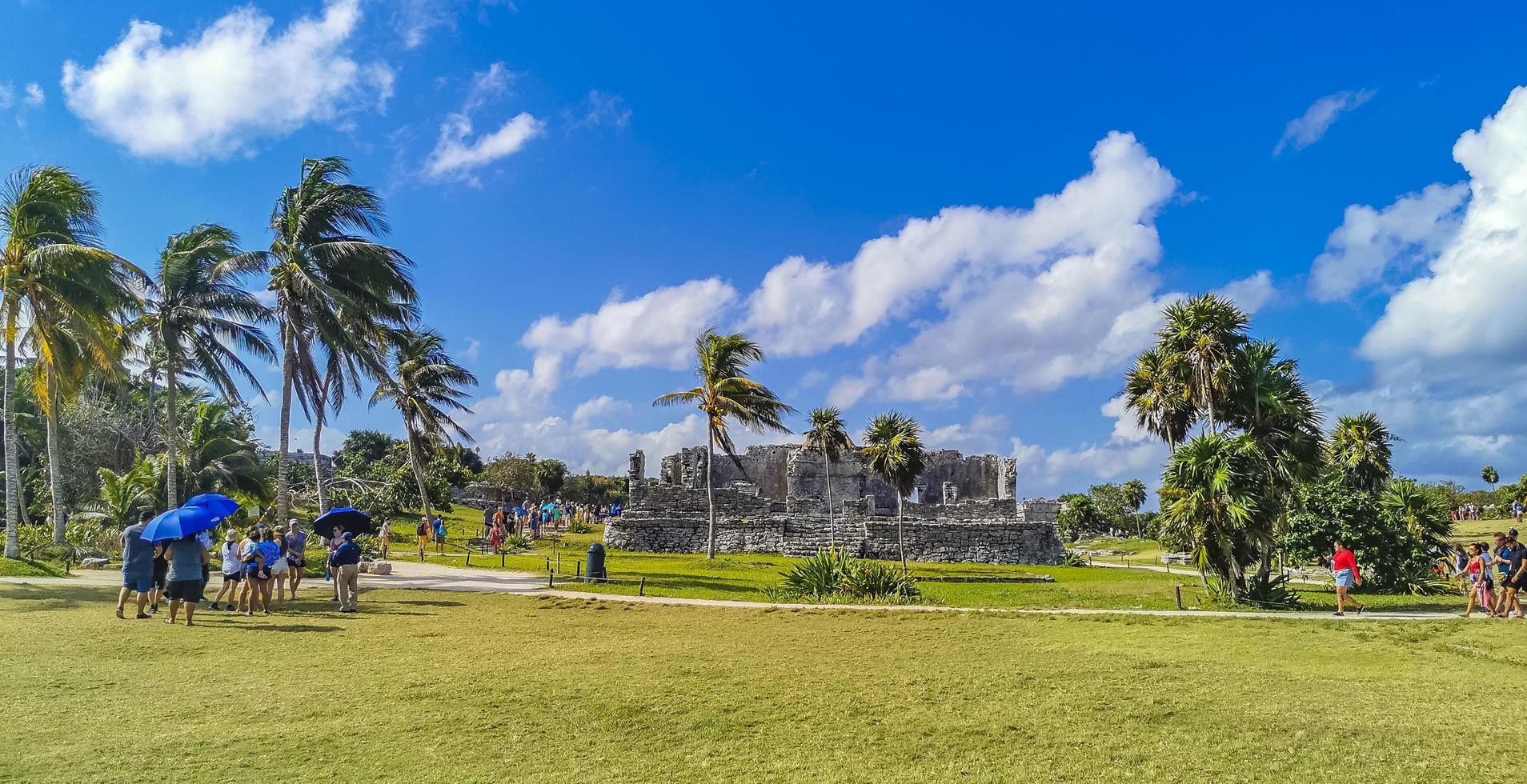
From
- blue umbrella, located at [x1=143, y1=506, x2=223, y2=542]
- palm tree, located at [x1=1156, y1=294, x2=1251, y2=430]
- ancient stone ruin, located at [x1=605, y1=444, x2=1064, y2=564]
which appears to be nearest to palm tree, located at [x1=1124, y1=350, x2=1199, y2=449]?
palm tree, located at [x1=1156, y1=294, x2=1251, y2=430]

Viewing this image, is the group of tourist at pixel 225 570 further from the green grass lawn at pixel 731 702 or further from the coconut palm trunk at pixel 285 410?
the coconut palm trunk at pixel 285 410

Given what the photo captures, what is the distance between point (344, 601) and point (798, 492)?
105 ft

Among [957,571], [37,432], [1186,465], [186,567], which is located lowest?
[957,571]

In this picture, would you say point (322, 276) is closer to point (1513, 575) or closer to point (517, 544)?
point (517, 544)

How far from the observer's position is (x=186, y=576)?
10383mm

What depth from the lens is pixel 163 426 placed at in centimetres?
3384

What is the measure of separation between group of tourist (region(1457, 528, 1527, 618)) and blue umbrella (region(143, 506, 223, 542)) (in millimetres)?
17462

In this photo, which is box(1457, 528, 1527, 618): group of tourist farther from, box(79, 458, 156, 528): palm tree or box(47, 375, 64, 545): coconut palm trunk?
box(79, 458, 156, 528): palm tree

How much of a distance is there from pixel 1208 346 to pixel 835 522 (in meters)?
16.6

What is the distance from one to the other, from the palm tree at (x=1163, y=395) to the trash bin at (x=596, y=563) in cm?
1173

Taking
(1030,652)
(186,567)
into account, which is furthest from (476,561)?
(1030,652)

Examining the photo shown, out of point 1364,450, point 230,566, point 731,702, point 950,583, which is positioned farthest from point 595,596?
point 1364,450

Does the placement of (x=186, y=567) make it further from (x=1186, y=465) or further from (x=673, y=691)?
(x=1186, y=465)

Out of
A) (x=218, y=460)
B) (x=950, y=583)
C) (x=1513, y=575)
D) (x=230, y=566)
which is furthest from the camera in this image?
(x=218, y=460)
